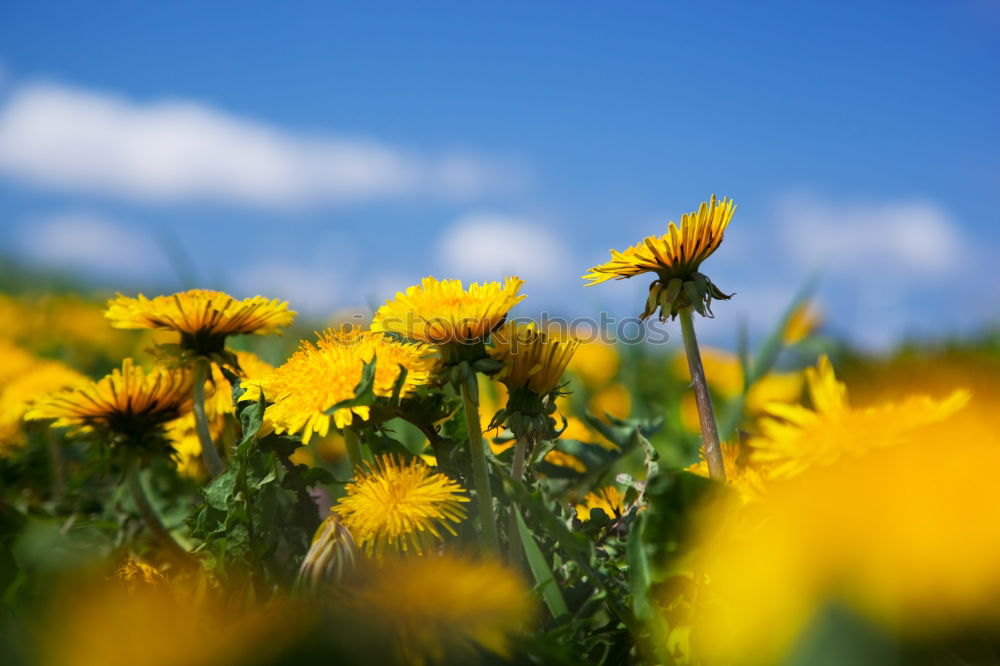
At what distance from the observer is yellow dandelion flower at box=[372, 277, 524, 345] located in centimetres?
123

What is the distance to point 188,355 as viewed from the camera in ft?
5.11

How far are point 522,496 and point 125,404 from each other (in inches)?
35.9

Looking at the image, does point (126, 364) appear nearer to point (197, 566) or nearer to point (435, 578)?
point (197, 566)

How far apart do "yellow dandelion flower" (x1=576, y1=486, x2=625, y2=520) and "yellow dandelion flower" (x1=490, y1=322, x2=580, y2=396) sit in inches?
14.2

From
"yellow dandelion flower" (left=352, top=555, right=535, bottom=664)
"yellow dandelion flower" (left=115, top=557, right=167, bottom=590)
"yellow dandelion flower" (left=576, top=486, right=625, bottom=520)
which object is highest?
"yellow dandelion flower" (left=576, top=486, right=625, bottom=520)

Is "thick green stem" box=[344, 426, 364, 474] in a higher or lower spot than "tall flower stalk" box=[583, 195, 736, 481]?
lower

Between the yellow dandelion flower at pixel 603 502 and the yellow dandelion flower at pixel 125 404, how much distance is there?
2.88 ft

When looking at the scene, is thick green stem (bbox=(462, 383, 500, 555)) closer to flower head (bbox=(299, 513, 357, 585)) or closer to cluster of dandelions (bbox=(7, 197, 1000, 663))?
cluster of dandelions (bbox=(7, 197, 1000, 663))

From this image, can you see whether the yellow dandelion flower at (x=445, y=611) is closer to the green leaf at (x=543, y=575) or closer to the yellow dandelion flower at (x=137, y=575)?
the green leaf at (x=543, y=575)

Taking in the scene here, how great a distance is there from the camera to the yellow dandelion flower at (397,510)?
116 cm

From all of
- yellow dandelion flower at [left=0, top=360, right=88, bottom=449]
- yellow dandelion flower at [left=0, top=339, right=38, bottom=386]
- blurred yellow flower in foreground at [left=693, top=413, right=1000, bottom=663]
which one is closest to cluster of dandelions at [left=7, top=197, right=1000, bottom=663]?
blurred yellow flower in foreground at [left=693, top=413, right=1000, bottom=663]

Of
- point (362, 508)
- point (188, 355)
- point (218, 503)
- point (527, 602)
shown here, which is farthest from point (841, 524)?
point (188, 355)

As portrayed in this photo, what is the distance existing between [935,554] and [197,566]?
4.62 feet

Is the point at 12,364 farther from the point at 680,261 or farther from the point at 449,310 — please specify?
the point at 680,261
